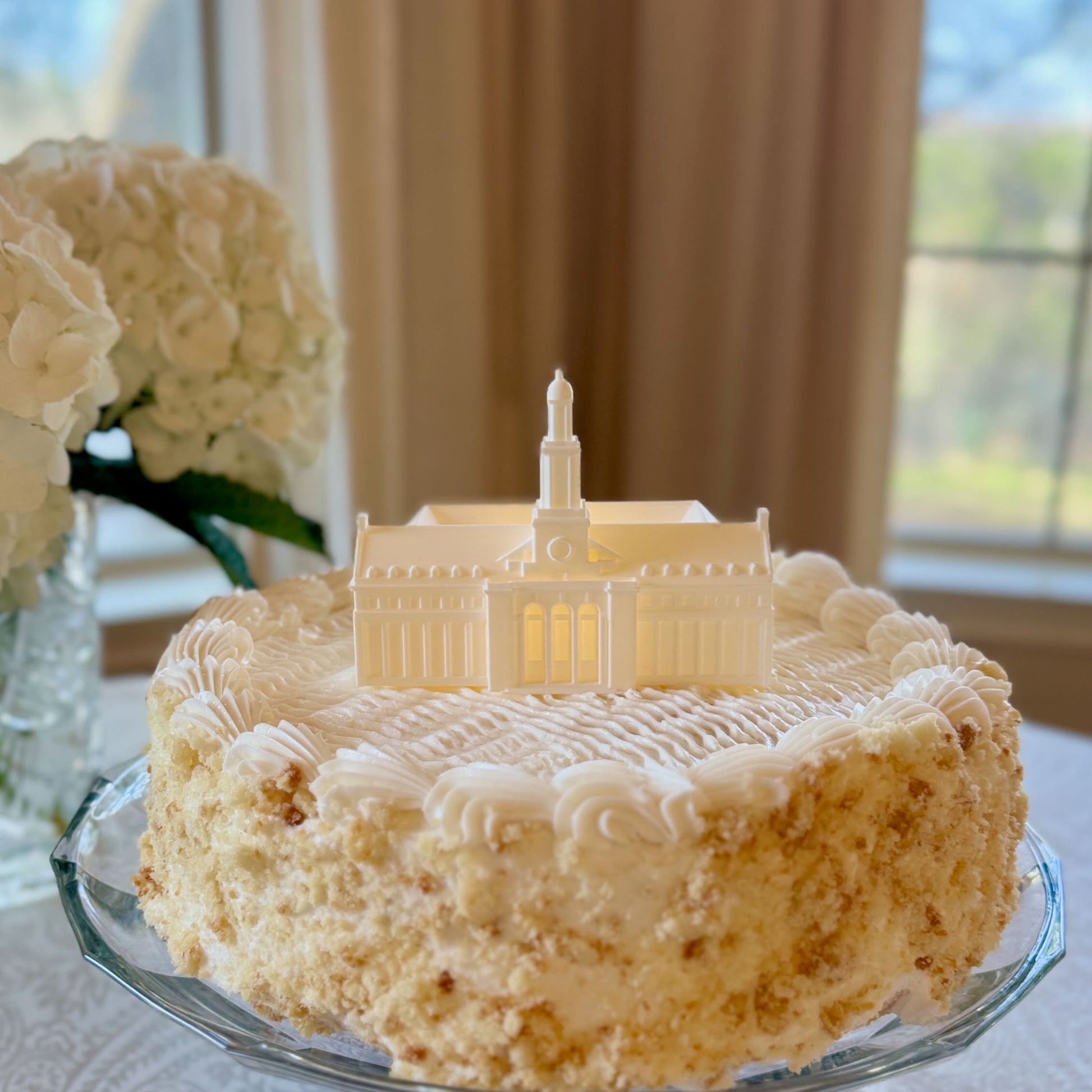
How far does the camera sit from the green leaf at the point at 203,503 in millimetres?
2107

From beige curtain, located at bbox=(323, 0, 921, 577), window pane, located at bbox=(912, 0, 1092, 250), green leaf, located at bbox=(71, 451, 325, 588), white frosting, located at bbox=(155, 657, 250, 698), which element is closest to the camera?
white frosting, located at bbox=(155, 657, 250, 698)

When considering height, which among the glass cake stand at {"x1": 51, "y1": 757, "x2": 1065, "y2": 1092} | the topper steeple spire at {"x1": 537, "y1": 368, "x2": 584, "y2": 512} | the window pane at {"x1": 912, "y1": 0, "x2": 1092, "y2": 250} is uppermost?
the window pane at {"x1": 912, "y1": 0, "x2": 1092, "y2": 250}

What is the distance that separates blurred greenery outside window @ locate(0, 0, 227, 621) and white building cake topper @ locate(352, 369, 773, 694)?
7.40ft

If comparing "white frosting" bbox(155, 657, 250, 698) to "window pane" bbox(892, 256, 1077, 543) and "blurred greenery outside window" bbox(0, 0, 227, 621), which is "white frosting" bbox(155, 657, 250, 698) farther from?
"window pane" bbox(892, 256, 1077, 543)

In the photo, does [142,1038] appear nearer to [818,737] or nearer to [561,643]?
[561,643]

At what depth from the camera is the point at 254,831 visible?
149 cm

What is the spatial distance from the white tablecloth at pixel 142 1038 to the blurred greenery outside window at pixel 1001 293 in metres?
2.37

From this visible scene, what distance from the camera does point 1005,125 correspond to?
13.2 ft

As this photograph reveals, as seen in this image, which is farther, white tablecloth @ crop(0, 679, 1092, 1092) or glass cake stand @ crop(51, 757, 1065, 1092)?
white tablecloth @ crop(0, 679, 1092, 1092)

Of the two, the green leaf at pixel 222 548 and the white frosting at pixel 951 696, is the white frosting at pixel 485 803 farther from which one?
the green leaf at pixel 222 548

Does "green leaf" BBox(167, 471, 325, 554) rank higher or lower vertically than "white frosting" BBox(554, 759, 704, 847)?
higher

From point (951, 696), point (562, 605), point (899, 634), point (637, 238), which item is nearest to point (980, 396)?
point (637, 238)

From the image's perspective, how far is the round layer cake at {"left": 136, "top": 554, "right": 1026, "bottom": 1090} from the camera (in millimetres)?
1370

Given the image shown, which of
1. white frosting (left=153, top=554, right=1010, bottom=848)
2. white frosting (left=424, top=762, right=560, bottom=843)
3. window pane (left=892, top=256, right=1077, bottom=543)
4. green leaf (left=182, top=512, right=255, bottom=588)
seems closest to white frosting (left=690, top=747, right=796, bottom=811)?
white frosting (left=153, top=554, right=1010, bottom=848)
